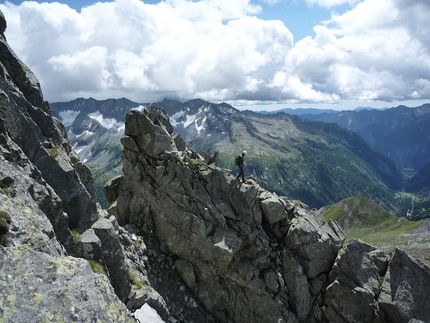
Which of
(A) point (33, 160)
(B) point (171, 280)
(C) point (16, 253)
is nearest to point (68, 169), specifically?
(A) point (33, 160)

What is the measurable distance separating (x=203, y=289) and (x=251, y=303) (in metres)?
7.21

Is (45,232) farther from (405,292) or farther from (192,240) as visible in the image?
(405,292)

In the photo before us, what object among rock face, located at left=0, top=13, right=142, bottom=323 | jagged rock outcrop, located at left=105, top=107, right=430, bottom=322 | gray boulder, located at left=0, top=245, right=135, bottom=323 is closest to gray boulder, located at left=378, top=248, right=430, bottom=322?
jagged rock outcrop, located at left=105, top=107, right=430, bottom=322

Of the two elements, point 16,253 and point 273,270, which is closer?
point 16,253

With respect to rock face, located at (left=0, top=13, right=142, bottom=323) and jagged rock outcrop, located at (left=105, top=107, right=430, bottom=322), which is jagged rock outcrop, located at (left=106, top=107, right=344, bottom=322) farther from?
rock face, located at (left=0, top=13, right=142, bottom=323)

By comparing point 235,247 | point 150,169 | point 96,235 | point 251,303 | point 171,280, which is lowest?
point 251,303

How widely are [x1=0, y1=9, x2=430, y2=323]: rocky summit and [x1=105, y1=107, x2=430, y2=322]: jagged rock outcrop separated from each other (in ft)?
0.49

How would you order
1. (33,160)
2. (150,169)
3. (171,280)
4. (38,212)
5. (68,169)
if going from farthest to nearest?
(150,169) → (171,280) → (68,169) → (33,160) → (38,212)

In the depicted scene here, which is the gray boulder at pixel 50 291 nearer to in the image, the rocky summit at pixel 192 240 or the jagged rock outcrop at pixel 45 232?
the jagged rock outcrop at pixel 45 232

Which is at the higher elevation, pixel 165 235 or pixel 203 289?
pixel 165 235

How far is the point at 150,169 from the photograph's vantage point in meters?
46.5

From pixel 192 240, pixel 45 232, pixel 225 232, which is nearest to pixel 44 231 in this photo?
pixel 45 232

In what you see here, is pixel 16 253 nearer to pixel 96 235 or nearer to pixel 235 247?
pixel 96 235

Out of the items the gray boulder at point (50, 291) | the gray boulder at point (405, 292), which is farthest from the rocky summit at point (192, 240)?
the gray boulder at point (50, 291)
